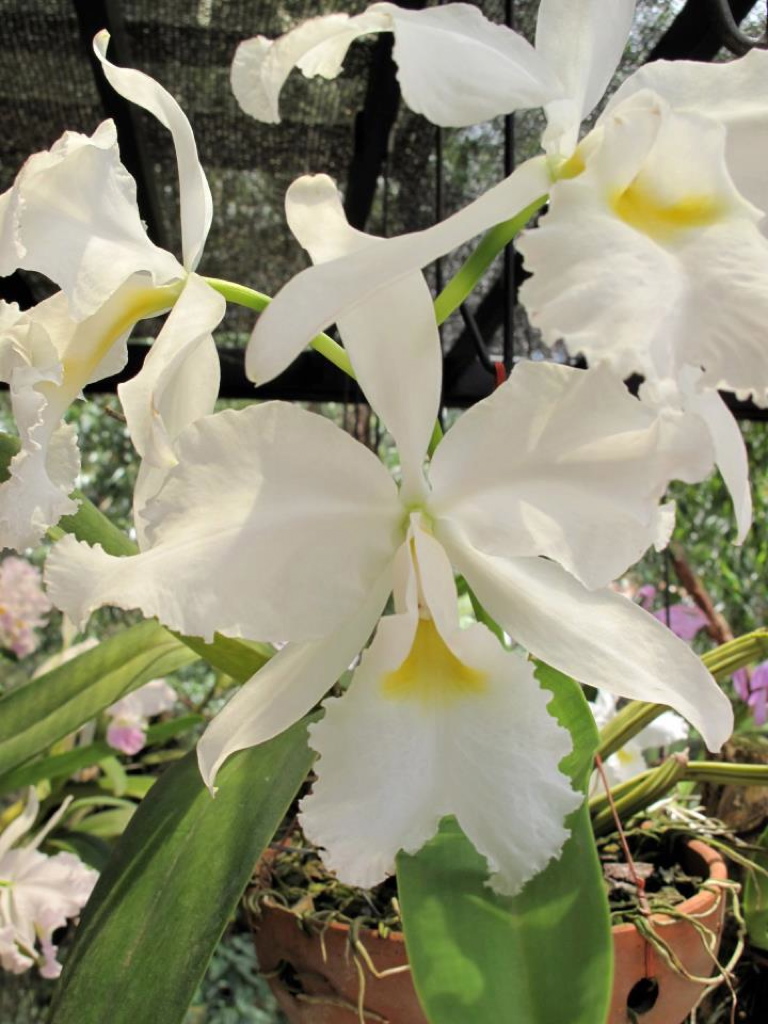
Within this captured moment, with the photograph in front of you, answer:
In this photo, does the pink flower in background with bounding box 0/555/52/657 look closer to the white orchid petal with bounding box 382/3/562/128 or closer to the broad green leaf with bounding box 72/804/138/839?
the broad green leaf with bounding box 72/804/138/839

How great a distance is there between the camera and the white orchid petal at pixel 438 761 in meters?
0.39

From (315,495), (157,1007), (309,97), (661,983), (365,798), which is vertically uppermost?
(309,97)

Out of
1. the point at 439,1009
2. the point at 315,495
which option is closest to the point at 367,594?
the point at 315,495

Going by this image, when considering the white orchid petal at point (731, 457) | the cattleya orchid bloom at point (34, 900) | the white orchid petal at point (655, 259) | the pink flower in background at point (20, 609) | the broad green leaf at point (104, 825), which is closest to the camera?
the white orchid petal at point (655, 259)

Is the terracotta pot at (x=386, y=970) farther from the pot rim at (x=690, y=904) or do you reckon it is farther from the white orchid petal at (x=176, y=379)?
the white orchid petal at (x=176, y=379)

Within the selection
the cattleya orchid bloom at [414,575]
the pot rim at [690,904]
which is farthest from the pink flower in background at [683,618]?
the cattleya orchid bloom at [414,575]

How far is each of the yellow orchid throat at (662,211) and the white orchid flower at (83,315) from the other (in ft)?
0.61

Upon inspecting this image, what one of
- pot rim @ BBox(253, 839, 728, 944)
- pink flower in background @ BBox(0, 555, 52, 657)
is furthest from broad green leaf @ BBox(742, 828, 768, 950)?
pink flower in background @ BBox(0, 555, 52, 657)

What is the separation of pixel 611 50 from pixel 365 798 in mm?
342

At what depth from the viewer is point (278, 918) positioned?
1.96ft

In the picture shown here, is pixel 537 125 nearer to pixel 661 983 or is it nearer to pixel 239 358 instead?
pixel 239 358

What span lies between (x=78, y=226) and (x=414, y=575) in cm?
Answer: 23

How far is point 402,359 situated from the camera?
427mm

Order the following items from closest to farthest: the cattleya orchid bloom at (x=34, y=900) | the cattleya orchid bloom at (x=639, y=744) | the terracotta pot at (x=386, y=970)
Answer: the terracotta pot at (x=386, y=970) < the cattleya orchid bloom at (x=639, y=744) < the cattleya orchid bloom at (x=34, y=900)
